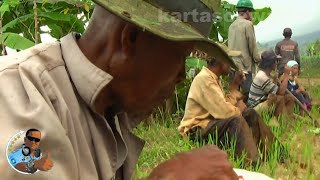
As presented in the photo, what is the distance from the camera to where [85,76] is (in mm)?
1162

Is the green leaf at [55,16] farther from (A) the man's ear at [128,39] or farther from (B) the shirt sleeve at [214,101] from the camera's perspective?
(A) the man's ear at [128,39]

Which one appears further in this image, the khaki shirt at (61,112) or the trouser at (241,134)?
the trouser at (241,134)

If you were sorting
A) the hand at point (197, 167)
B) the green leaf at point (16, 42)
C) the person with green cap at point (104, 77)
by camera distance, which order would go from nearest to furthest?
the person with green cap at point (104, 77) < the hand at point (197, 167) < the green leaf at point (16, 42)

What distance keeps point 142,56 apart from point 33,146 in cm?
34

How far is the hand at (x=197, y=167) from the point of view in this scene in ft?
3.75

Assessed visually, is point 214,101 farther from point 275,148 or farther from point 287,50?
point 287,50

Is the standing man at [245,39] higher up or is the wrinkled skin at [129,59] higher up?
the wrinkled skin at [129,59]

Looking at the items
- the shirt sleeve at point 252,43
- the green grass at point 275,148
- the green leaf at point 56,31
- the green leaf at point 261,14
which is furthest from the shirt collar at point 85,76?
the green leaf at point 261,14

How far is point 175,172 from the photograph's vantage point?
1154 mm

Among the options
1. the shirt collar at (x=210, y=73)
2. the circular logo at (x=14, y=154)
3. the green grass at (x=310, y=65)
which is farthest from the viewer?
the green grass at (x=310, y=65)

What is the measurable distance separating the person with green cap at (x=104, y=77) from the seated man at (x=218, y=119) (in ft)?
10.0

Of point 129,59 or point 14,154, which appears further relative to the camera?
point 129,59

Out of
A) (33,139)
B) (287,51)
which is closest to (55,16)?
(33,139)

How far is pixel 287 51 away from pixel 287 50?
2cm
